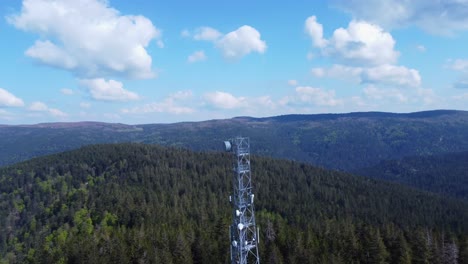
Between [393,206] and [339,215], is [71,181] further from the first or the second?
[393,206]

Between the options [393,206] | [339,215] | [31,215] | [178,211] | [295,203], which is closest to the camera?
[178,211]

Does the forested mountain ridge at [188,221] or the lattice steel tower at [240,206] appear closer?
the lattice steel tower at [240,206]

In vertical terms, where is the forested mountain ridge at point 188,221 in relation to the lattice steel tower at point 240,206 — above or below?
below

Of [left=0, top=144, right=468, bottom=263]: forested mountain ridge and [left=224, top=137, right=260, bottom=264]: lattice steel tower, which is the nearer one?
[left=224, top=137, right=260, bottom=264]: lattice steel tower

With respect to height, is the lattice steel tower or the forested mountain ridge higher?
the lattice steel tower

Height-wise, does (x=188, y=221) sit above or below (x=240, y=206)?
below

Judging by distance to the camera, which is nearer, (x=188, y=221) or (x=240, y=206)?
(x=240, y=206)

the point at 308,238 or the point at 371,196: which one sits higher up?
the point at 308,238

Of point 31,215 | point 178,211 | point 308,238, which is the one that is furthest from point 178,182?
point 308,238
